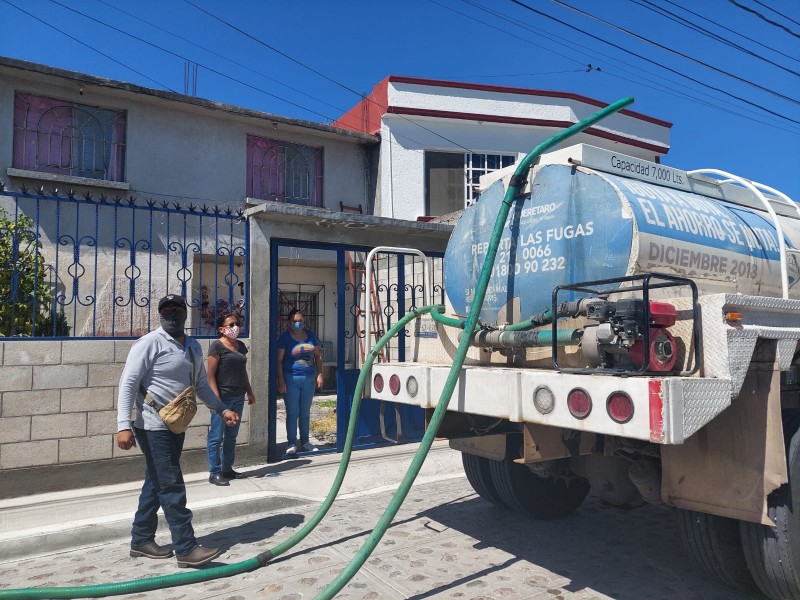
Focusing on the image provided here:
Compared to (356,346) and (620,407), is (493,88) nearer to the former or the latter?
(356,346)

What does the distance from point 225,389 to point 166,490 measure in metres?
1.93

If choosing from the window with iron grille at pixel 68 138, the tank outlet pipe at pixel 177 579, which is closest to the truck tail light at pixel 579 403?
the tank outlet pipe at pixel 177 579

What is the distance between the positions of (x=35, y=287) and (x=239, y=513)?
263 centimetres

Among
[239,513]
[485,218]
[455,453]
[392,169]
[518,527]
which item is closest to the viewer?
[485,218]

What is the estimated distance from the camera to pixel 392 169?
43.7 feet

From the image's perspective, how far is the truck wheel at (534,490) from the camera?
4.71 metres

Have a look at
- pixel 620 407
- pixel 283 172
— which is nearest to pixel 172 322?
pixel 620 407

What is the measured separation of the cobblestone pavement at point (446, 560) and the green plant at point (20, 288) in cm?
222

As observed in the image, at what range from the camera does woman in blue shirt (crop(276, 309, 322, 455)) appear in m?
6.89

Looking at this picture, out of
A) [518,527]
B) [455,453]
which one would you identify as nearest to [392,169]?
[455,453]

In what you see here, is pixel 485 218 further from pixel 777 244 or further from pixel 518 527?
pixel 518 527

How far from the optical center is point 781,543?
3055 mm

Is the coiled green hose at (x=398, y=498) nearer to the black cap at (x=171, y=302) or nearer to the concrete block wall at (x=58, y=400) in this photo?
the black cap at (x=171, y=302)

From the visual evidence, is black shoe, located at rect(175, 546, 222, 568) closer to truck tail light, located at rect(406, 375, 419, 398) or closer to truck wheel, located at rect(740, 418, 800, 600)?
truck tail light, located at rect(406, 375, 419, 398)
